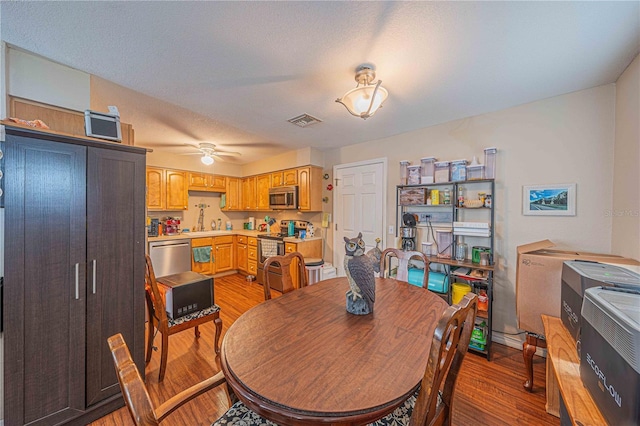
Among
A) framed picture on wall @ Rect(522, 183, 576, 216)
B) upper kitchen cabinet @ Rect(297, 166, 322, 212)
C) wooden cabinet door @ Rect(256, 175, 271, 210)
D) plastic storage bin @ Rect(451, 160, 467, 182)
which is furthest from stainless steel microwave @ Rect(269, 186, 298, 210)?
framed picture on wall @ Rect(522, 183, 576, 216)

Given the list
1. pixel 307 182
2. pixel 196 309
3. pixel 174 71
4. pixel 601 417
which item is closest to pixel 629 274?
pixel 601 417

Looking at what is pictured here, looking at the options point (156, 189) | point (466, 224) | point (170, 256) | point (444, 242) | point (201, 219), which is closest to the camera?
point (466, 224)

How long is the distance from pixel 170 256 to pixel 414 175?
4165 millimetres

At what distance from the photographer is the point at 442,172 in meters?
2.81

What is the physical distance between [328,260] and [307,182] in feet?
4.79

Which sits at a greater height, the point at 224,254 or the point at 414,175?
the point at 414,175

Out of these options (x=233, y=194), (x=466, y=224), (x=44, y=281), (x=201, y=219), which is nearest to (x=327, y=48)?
(x=466, y=224)

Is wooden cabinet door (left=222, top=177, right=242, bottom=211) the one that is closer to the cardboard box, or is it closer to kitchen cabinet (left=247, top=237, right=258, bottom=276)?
kitchen cabinet (left=247, top=237, right=258, bottom=276)

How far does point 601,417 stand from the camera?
0.85 m

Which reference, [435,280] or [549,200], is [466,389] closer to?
[435,280]

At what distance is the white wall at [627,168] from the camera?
5.39 feet

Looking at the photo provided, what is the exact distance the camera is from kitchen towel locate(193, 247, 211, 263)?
14.5 ft

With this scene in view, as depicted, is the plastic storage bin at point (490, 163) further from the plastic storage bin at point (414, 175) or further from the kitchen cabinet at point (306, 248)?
the kitchen cabinet at point (306, 248)

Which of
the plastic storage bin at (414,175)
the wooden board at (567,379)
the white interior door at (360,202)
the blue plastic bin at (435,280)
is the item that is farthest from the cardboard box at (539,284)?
the white interior door at (360,202)
